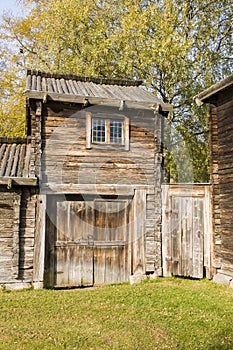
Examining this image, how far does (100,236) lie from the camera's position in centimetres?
911

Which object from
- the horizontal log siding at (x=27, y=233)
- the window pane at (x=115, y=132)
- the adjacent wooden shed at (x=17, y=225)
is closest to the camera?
the adjacent wooden shed at (x=17, y=225)

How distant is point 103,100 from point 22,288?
5.16 meters

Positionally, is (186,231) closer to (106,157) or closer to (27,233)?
(106,157)

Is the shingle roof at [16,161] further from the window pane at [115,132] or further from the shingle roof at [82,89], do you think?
the window pane at [115,132]

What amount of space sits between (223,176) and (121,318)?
483cm

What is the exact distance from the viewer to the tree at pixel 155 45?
15.0 m

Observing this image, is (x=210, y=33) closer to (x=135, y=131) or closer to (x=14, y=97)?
(x=135, y=131)

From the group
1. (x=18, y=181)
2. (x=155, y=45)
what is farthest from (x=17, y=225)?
(x=155, y=45)

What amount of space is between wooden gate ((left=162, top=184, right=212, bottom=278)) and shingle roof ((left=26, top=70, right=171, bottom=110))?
2511mm

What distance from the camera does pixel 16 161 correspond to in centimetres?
909

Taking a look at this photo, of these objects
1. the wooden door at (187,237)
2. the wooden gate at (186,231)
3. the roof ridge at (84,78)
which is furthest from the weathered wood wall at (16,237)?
the roof ridge at (84,78)

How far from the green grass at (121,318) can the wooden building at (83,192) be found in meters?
0.66

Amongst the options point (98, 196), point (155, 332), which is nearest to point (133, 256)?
point (98, 196)

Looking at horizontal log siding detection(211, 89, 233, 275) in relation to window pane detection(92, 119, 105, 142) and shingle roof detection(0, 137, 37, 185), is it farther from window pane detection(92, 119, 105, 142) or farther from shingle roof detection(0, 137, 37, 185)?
shingle roof detection(0, 137, 37, 185)
